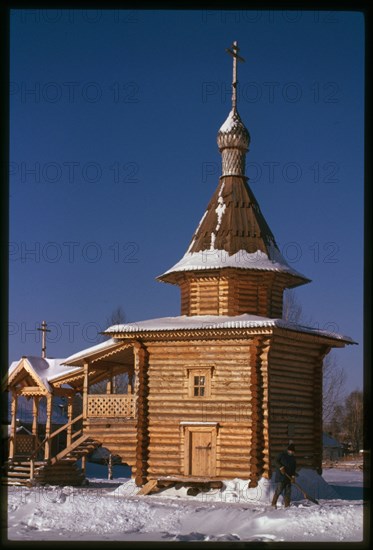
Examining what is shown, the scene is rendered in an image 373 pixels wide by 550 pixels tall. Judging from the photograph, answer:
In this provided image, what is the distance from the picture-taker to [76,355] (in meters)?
26.7

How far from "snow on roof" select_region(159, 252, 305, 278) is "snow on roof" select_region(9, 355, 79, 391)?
4900 millimetres

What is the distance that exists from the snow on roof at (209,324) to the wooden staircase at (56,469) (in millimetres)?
3978

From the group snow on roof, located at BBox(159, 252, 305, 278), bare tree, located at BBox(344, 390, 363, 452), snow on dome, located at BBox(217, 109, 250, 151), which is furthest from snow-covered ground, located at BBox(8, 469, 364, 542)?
bare tree, located at BBox(344, 390, 363, 452)

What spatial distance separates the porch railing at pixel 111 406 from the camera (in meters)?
25.5

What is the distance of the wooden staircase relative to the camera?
26375 millimetres

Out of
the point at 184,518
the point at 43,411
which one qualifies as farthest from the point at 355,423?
the point at 184,518

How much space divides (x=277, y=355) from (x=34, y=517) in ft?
27.9

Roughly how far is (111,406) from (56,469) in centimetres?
324

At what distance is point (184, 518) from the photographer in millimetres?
18484

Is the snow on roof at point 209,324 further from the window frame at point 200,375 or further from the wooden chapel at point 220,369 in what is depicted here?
the window frame at point 200,375

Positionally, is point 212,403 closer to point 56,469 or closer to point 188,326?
point 188,326

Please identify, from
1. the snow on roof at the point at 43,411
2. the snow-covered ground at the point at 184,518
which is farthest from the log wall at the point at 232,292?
the snow on roof at the point at 43,411

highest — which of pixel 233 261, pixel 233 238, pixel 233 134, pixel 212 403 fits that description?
pixel 233 134

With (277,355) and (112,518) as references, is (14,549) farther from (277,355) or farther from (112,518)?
(277,355)
